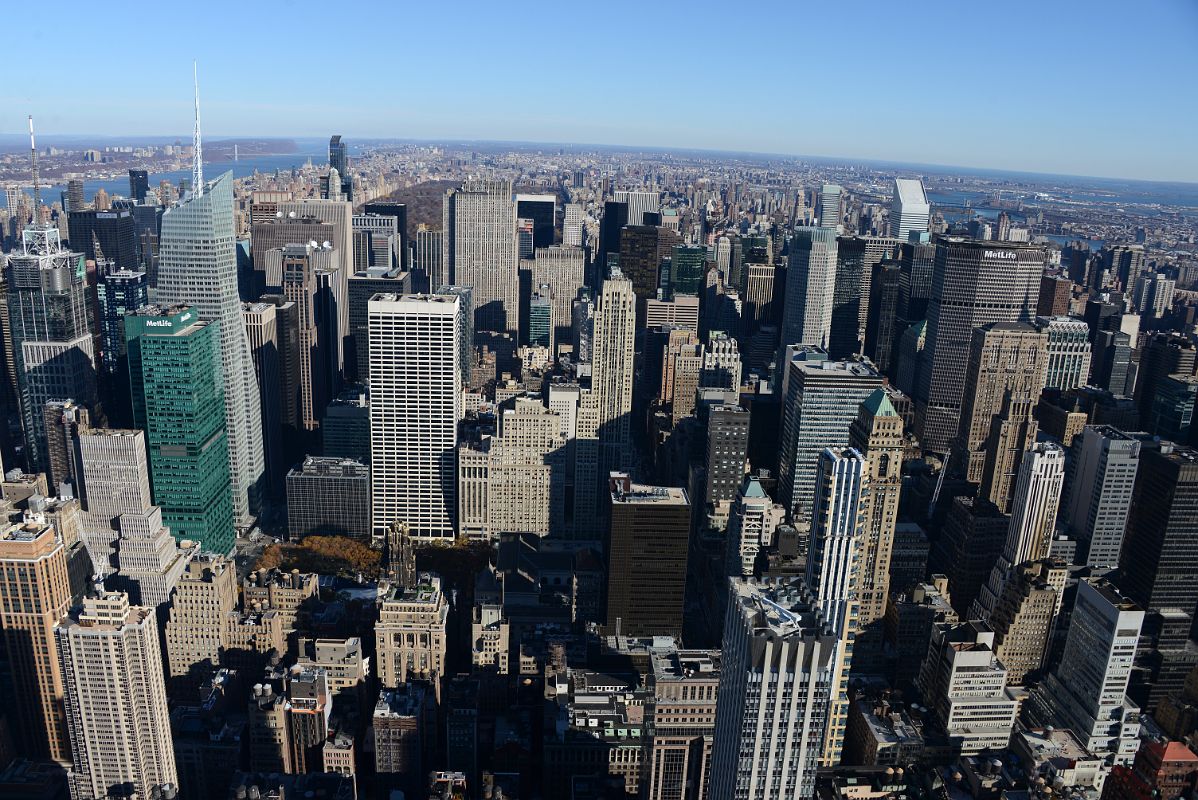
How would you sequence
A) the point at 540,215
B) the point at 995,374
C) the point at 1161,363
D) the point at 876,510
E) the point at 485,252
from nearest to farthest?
the point at 876,510 → the point at 1161,363 → the point at 995,374 → the point at 485,252 → the point at 540,215

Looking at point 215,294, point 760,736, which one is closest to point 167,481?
point 215,294

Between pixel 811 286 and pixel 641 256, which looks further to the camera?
pixel 641 256

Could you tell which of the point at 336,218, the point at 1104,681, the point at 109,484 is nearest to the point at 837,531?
the point at 1104,681

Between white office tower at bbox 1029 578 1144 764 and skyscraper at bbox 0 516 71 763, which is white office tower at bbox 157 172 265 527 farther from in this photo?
white office tower at bbox 1029 578 1144 764

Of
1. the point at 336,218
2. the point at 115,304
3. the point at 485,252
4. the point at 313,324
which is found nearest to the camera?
the point at 313,324

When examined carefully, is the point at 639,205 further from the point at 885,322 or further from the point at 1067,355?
the point at 1067,355

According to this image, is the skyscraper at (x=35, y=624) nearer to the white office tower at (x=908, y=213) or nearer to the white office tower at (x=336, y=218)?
the white office tower at (x=336, y=218)

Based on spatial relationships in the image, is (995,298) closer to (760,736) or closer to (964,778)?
(964,778)
